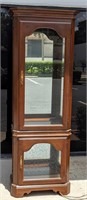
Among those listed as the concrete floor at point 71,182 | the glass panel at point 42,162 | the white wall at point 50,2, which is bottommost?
the concrete floor at point 71,182

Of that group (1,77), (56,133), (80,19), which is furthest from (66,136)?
(80,19)

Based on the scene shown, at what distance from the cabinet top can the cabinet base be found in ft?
5.18

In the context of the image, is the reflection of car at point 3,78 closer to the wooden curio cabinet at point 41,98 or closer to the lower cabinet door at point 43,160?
the wooden curio cabinet at point 41,98

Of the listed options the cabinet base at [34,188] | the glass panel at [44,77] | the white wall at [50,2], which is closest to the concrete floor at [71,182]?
the cabinet base at [34,188]

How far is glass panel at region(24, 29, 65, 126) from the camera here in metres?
3.66

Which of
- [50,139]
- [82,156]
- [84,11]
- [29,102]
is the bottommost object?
[82,156]

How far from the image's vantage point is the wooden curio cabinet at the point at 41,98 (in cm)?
355

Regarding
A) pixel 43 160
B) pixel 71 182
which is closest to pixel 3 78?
pixel 43 160

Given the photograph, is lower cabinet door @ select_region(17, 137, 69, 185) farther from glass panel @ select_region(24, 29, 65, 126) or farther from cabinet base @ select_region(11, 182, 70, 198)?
glass panel @ select_region(24, 29, 65, 126)

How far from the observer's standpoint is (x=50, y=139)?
3742 mm

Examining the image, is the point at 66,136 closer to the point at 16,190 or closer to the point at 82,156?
the point at 16,190

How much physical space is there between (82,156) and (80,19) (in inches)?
69.2

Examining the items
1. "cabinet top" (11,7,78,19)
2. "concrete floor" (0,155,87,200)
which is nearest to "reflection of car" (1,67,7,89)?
"concrete floor" (0,155,87,200)

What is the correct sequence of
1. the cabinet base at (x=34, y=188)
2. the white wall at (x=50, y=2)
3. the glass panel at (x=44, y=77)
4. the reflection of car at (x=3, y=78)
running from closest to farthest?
the white wall at (x=50, y=2)
the glass panel at (x=44, y=77)
the cabinet base at (x=34, y=188)
the reflection of car at (x=3, y=78)
